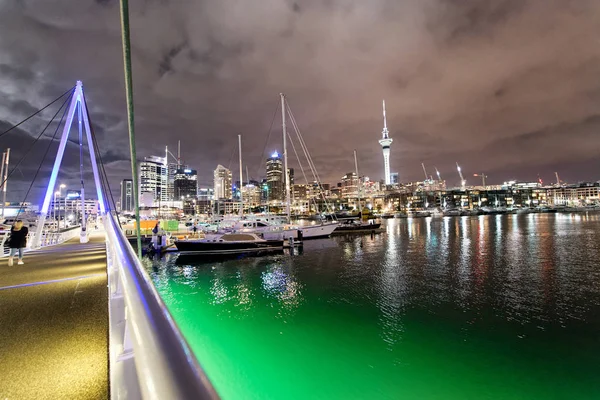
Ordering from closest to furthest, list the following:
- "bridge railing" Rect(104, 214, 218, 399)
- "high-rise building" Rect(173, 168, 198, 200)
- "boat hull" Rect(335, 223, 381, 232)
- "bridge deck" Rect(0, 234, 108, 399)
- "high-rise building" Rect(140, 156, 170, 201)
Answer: "bridge railing" Rect(104, 214, 218, 399) < "bridge deck" Rect(0, 234, 108, 399) < "boat hull" Rect(335, 223, 381, 232) < "high-rise building" Rect(140, 156, 170, 201) < "high-rise building" Rect(173, 168, 198, 200)

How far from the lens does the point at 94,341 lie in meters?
3.77

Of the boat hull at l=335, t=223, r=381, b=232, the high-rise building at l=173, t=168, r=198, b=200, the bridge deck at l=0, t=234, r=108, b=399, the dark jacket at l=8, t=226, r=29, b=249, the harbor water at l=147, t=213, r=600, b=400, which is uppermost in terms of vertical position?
the high-rise building at l=173, t=168, r=198, b=200

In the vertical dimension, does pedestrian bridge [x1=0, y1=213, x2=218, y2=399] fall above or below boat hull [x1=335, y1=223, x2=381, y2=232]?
above

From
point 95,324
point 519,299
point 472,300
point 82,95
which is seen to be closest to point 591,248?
point 519,299

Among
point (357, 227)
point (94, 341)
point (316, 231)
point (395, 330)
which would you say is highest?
A: point (94, 341)

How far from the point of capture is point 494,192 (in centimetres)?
18338

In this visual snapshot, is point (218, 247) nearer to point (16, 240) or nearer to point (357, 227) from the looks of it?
point (16, 240)

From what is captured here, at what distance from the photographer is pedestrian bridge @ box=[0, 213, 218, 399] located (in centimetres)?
105

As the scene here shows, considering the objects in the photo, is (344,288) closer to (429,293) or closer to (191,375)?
(429,293)

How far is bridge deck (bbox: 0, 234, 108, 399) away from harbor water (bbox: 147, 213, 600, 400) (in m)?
4.31

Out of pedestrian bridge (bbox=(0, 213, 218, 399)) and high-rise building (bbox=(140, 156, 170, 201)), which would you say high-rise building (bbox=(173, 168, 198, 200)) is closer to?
high-rise building (bbox=(140, 156, 170, 201))

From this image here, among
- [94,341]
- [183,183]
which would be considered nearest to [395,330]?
[94,341]

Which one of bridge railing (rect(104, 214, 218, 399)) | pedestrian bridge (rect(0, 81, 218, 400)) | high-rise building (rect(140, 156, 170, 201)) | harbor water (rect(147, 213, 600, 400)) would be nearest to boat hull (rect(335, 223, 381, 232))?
harbor water (rect(147, 213, 600, 400))

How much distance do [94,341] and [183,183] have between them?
177851mm
